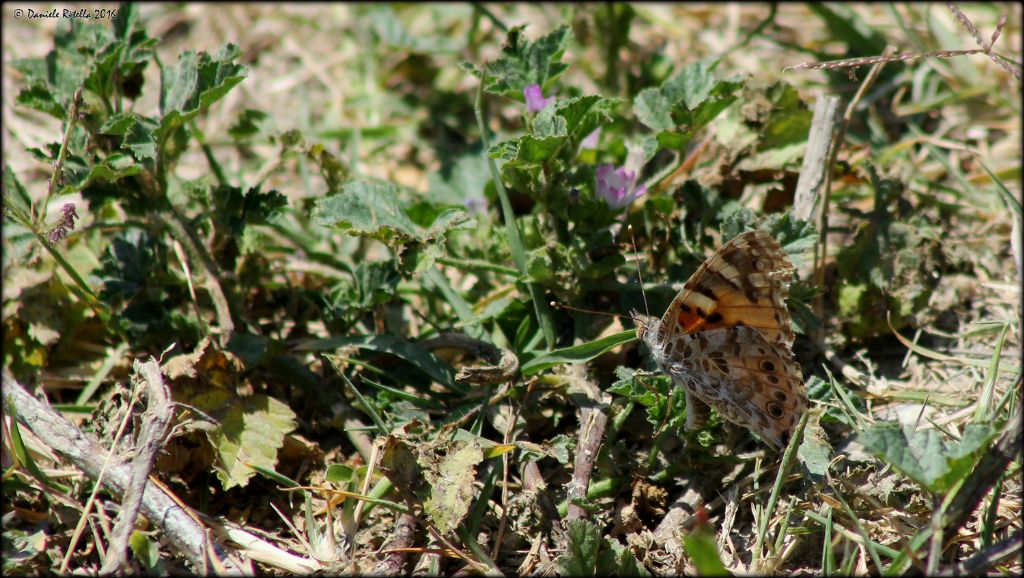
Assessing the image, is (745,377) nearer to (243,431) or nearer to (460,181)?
(243,431)

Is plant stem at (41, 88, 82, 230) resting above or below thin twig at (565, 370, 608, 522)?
above

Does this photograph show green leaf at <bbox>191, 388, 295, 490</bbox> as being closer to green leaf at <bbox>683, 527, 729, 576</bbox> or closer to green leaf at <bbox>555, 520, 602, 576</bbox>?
green leaf at <bbox>555, 520, 602, 576</bbox>

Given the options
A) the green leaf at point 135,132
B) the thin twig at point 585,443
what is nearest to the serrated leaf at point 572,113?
the thin twig at point 585,443

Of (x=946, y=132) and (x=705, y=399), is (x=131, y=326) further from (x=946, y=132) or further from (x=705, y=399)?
(x=946, y=132)

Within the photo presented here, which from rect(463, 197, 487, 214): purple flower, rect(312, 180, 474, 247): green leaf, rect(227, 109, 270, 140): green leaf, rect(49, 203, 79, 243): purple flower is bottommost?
rect(463, 197, 487, 214): purple flower

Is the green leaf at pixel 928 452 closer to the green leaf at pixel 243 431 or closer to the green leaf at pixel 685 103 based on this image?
the green leaf at pixel 685 103

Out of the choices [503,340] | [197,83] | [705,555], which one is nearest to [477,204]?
[503,340]

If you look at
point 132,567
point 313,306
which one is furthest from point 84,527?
point 313,306

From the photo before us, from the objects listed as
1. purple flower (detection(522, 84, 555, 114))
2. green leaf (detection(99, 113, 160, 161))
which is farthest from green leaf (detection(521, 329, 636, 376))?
green leaf (detection(99, 113, 160, 161))
